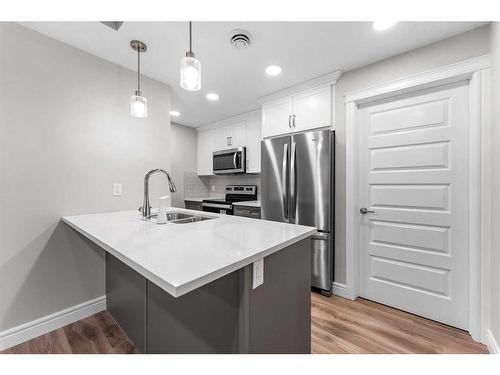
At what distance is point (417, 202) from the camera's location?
196cm

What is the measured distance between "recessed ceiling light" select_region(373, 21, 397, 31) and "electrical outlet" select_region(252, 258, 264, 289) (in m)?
1.88

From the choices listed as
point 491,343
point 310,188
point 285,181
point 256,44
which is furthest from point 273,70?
point 491,343

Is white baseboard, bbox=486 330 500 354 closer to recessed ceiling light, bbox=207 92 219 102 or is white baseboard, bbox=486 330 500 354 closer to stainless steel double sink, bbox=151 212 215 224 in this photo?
stainless steel double sink, bbox=151 212 215 224

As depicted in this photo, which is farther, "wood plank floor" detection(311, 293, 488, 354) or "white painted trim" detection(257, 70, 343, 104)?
"white painted trim" detection(257, 70, 343, 104)

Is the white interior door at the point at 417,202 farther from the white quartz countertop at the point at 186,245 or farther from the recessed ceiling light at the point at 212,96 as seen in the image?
the recessed ceiling light at the point at 212,96

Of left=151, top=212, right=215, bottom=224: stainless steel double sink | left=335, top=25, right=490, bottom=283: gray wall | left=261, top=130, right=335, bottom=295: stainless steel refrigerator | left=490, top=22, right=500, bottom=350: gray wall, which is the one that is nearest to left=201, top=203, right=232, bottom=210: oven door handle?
left=261, top=130, right=335, bottom=295: stainless steel refrigerator

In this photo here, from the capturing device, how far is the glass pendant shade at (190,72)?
4.00ft

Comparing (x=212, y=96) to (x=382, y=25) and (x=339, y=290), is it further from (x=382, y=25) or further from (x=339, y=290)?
(x=339, y=290)

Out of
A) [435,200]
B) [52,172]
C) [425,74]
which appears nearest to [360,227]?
[435,200]

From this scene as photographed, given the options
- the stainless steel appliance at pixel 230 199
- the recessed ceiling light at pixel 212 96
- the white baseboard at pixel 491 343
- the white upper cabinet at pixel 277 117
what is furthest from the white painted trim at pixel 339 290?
the recessed ceiling light at pixel 212 96

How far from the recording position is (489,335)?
5.07ft

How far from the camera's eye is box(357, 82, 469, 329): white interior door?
1791 mm

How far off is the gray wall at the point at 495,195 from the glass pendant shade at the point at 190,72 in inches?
77.0
